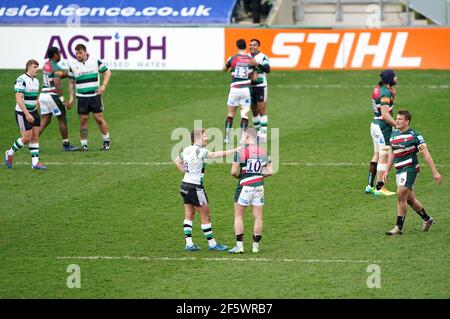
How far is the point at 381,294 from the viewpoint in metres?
13.9

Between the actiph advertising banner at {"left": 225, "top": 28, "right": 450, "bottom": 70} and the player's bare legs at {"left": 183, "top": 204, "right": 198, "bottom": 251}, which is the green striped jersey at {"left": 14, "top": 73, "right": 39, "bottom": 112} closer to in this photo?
the player's bare legs at {"left": 183, "top": 204, "right": 198, "bottom": 251}

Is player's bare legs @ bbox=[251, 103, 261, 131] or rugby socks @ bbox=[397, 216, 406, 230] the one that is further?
player's bare legs @ bbox=[251, 103, 261, 131]

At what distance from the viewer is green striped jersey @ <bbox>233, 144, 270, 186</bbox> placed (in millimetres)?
15922

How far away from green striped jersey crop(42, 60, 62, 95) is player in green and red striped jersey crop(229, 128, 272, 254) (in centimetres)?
887

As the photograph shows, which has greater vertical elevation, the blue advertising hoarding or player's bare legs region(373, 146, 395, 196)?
the blue advertising hoarding

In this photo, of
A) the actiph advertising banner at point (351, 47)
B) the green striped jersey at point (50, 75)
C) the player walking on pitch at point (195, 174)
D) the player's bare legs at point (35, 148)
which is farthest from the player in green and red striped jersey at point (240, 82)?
the player walking on pitch at point (195, 174)

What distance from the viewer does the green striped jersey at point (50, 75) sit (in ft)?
77.8

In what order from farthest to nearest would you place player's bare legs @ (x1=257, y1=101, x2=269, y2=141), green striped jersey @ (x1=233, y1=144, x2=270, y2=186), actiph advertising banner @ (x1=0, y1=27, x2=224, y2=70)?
actiph advertising banner @ (x1=0, y1=27, x2=224, y2=70), player's bare legs @ (x1=257, y1=101, x2=269, y2=141), green striped jersey @ (x1=233, y1=144, x2=270, y2=186)

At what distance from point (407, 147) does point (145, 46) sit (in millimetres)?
18130

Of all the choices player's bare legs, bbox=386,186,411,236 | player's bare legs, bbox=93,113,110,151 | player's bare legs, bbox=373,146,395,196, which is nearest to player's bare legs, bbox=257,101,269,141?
player's bare legs, bbox=93,113,110,151

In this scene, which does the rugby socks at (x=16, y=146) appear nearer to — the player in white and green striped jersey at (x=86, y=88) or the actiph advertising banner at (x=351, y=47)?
the player in white and green striped jersey at (x=86, y=88)

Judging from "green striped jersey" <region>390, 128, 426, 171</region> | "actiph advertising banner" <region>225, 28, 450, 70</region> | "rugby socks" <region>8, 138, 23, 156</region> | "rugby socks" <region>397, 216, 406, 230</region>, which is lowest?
"rugby socks" <region>397, 216, 406, 230</region>
